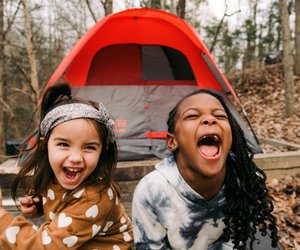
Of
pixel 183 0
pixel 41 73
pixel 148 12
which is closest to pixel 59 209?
pixel 148 12

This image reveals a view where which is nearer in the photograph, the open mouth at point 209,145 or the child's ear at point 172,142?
the open mouth at point 209,145

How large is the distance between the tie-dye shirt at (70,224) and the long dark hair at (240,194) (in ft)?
1.56

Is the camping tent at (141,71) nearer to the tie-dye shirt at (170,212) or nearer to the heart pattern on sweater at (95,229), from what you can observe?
the tie-dye shirt at (170,212)

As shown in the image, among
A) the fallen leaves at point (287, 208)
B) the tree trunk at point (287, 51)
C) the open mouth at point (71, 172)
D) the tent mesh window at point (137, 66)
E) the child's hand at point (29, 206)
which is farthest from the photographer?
the tree trunk at point (287, 51)

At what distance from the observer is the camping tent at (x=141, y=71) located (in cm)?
409

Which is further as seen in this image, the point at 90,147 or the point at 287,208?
the point at 287,208

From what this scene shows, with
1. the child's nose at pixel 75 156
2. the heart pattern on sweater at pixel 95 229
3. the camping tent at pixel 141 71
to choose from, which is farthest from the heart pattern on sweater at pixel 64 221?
the camping tent at pixel 141 71

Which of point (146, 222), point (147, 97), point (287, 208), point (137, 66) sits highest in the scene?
point (137, 66)

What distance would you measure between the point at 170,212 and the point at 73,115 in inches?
24.5

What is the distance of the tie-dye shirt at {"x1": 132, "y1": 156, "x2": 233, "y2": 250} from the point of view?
5.03 ft

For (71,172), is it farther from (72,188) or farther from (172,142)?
(172,142)

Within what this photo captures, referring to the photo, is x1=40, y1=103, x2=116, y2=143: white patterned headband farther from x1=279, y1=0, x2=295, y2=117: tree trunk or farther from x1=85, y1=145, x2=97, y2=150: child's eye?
x1=279, y1=0, x2=295, y2=117: tree trunk

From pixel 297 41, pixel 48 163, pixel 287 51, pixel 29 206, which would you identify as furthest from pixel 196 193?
pixel 297 41

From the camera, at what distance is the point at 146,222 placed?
5.04 feet
